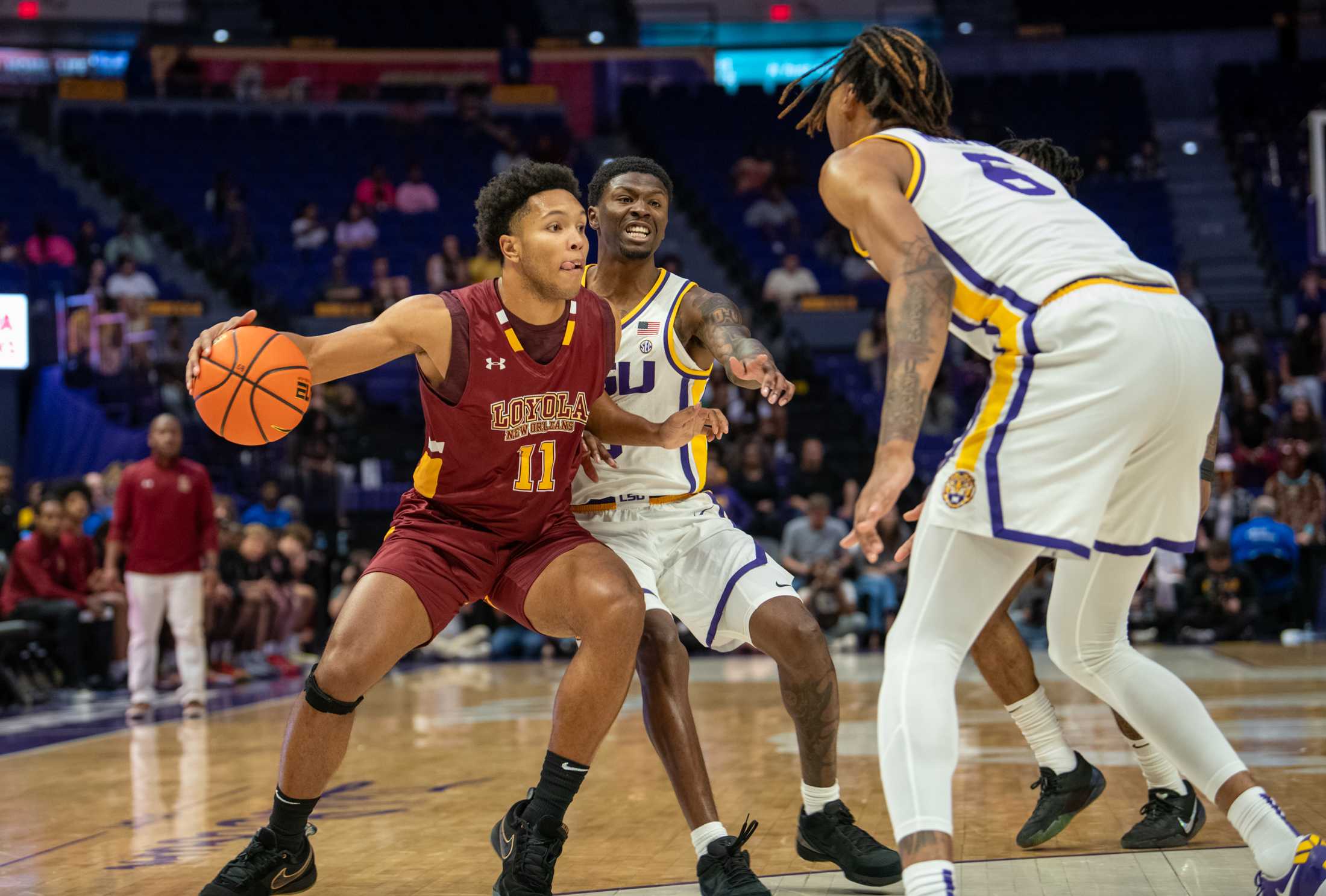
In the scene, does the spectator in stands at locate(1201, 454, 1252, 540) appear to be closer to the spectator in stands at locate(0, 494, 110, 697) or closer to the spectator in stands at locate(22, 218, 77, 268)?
the spectator in stands at locate(0, 494, 110, 697)

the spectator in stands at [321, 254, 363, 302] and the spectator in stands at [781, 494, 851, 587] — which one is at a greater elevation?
the spectator in stands at [321, 254, 363, 302]

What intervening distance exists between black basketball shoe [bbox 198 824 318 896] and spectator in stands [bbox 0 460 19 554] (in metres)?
8.34

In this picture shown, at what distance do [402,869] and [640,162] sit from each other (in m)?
2.39

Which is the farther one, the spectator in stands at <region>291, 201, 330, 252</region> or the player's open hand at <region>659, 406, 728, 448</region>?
the spectator in stands at <region>291, 201, 330, 252</region>

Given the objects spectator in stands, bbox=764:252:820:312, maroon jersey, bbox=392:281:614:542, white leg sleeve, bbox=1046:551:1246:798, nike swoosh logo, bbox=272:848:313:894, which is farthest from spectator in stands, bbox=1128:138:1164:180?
nike swoosh logo, bbox=272:848:313:894

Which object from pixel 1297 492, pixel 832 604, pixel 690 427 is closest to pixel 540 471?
pixel 690 427

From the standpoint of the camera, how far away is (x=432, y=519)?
4.15 m

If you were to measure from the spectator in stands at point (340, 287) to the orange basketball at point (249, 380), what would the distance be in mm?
14663

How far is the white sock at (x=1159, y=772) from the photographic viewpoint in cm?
439

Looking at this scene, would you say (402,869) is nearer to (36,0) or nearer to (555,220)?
(555,220)

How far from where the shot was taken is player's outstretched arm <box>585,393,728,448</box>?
13.6ft

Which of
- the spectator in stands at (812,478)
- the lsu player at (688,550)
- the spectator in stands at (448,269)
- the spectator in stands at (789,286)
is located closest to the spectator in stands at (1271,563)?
the spectator in stands at (812,478)

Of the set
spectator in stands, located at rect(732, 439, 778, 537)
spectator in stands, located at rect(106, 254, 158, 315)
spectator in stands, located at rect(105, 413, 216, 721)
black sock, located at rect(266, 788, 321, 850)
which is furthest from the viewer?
spectator in stands, located at rect(106, 254, 158, 315)

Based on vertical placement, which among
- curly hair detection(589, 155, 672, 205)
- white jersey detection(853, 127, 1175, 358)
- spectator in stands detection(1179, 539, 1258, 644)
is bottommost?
spectator in stands detection(1179, 539, 1258, 644)
